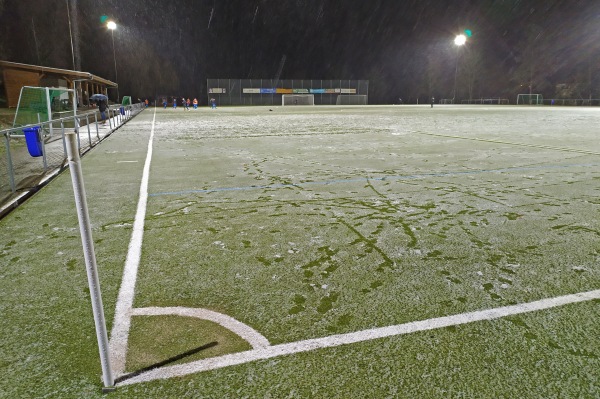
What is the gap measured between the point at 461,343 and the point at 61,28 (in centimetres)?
8540

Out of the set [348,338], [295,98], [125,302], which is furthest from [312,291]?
[295,98]

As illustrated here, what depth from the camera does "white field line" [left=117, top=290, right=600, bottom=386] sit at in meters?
2.44

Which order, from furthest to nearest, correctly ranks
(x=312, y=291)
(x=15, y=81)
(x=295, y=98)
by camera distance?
(x=295, y=98)
(x=15, y=81)
(x=312, y=291)

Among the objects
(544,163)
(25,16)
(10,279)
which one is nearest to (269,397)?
(10,279)

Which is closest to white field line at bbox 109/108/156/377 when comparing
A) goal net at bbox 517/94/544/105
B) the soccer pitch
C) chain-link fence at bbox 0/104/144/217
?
the soccer pitch

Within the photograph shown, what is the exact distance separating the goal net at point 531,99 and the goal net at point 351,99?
28868 millimetres

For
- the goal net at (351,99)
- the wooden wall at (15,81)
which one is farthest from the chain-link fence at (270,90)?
the wooden wall at (15,81)

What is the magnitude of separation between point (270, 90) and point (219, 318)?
8195 cm

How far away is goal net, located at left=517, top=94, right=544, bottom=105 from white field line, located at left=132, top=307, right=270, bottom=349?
8371 cm

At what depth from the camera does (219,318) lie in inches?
118

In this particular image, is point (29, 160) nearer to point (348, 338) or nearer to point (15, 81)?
point (348, 338)

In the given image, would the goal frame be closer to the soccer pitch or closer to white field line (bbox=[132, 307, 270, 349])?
the soccer pitch

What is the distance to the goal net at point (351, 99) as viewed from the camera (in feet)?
287

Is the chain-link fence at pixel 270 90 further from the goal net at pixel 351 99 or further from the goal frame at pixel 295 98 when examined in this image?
the goal frame at pixel 295 98
